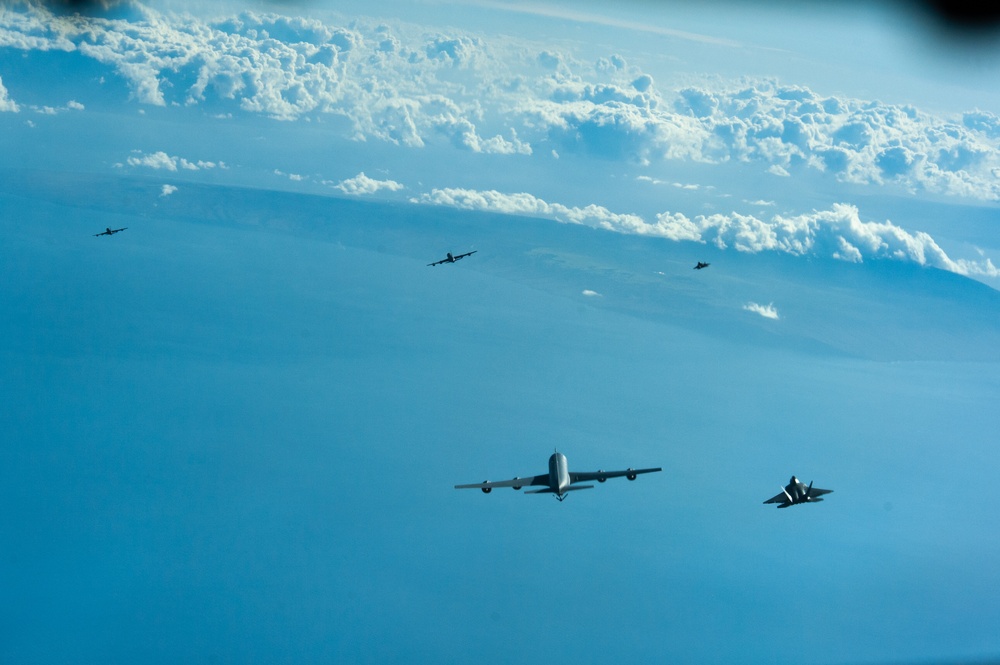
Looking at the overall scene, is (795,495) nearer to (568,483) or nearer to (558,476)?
(568,483)

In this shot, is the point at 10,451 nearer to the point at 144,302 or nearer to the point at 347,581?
the point at 347,581

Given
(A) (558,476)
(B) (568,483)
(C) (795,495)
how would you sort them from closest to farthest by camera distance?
(C) (795,495)
(A) (558,476)
(B) (568,483)

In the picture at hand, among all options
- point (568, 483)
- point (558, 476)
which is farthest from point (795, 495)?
point (558, 476)

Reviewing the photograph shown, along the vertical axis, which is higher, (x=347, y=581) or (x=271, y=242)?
(x=347, y=581)

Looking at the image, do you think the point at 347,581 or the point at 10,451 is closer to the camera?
the point at 347,581

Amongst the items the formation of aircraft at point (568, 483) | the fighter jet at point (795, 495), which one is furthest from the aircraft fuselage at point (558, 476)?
the fighter jet at point (795, 495)

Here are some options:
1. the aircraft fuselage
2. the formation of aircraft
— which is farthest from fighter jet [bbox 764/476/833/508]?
the aircraft fuselage

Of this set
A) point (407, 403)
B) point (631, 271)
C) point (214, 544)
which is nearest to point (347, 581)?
point (214, 544)

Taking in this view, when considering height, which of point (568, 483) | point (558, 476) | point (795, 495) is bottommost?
point (568, 483)

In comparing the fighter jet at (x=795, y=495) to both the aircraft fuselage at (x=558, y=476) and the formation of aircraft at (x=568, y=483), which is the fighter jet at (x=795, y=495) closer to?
the formation of aircraft at (x=568, y=483)

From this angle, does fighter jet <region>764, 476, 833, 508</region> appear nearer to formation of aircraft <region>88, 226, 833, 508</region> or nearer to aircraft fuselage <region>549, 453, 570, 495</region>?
formation of aircraft <region>88, 226, 833, 508</region>

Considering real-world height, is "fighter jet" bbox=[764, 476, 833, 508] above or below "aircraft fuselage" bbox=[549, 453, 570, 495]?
above

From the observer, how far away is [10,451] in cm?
6128

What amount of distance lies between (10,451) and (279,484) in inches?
891
